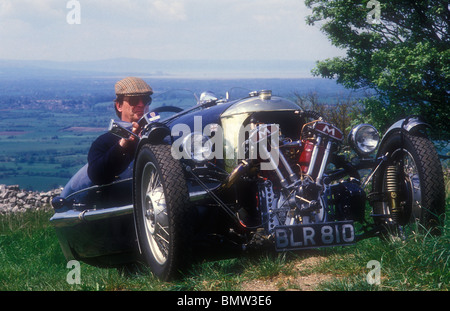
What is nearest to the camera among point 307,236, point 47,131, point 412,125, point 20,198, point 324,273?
point 307,236

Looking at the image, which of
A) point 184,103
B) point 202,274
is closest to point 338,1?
point 184,103

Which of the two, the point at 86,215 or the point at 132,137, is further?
the point at 86,215

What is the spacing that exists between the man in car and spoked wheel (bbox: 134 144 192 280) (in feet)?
2.23

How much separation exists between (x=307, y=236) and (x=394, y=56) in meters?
11.3

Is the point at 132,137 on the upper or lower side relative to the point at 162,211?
upper

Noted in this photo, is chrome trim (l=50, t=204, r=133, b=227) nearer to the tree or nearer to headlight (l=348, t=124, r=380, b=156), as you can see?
headlight (l=348, t=124, r=380, b=156)

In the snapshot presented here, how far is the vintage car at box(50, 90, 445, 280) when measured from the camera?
4059mm

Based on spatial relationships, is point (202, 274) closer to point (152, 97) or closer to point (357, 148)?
point (357, 148)

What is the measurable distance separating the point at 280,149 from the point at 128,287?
1.62 m

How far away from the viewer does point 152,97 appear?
5.48 m

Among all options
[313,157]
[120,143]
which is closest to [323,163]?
[313,157]

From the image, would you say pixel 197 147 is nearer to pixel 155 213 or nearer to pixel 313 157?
pixel 155 213

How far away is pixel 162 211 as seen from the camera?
14.0ft

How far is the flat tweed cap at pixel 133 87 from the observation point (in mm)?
5586
